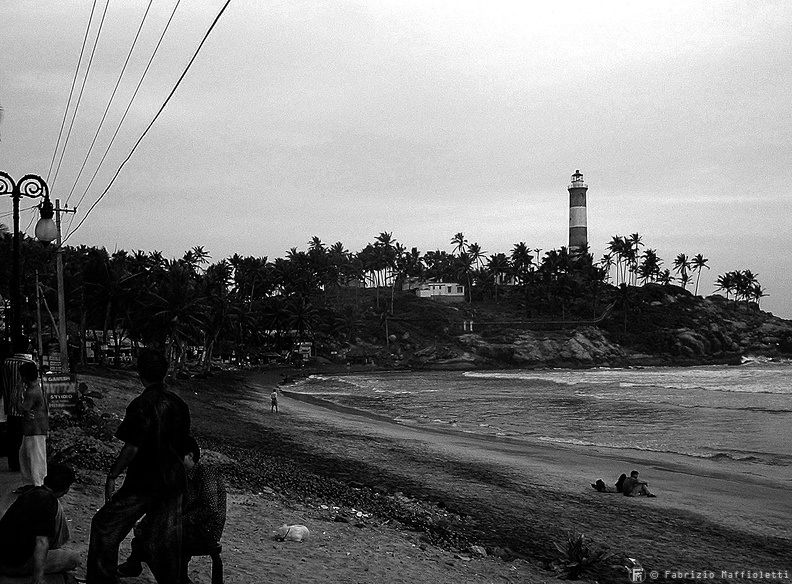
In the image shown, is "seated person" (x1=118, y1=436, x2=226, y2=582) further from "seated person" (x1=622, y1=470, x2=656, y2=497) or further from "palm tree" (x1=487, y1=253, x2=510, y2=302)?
"palm tree" (x1=487, y1=253, x2=510, y2=302)

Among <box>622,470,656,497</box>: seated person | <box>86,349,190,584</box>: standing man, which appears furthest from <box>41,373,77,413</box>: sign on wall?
<box>622,470,656,497</box>: seated person

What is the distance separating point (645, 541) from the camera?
423 inches

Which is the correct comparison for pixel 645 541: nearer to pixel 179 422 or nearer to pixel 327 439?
pixel 179 422

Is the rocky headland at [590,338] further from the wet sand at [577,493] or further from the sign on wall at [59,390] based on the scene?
the sign on wall at [59,390]

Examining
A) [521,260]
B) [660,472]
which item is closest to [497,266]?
[521,260]

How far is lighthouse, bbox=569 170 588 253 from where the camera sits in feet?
333

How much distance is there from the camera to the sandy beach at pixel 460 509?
7711 millimetres

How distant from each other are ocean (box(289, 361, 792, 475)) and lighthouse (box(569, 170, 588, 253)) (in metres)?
49.0

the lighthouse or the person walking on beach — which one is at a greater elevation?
the lighthouse

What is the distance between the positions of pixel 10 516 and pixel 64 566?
1.77ft

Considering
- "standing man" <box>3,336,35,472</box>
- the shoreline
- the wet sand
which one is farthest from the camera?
the shoreline

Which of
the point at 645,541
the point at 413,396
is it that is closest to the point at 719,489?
the point at 645,541

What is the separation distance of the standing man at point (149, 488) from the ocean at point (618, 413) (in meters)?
19.5

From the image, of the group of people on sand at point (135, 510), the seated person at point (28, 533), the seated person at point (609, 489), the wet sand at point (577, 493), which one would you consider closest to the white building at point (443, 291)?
the wet sand at point (577, 493)
